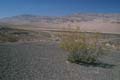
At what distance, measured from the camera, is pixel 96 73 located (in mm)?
16391

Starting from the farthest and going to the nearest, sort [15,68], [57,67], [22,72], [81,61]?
1. [81,61]
2. [57,67]
3. [15,68]
4. [22,72]

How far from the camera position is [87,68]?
17953mm

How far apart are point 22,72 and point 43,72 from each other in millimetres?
1276

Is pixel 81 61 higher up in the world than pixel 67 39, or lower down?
lower down

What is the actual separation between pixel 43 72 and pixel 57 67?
2.26 metres

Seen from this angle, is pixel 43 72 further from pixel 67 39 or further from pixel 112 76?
pixel 67 39

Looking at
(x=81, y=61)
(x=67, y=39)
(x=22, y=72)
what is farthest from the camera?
(x=67, y=39)

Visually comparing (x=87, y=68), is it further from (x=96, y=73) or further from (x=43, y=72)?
(x=43, y=72)

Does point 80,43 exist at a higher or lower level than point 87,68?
higher

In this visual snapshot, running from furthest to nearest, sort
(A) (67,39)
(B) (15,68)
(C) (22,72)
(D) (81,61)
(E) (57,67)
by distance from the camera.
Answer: (A) (67,39), (D) (81,61), (E) (57,67), (B) (15,68), (C) (22,72)

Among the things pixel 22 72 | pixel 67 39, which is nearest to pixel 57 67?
pixel 22 72

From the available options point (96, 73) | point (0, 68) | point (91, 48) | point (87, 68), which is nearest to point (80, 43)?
point (91, 48)

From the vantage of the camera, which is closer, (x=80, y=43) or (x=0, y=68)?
(x=0, y=68)

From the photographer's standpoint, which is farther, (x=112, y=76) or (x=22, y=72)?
(x=112, y=76)
